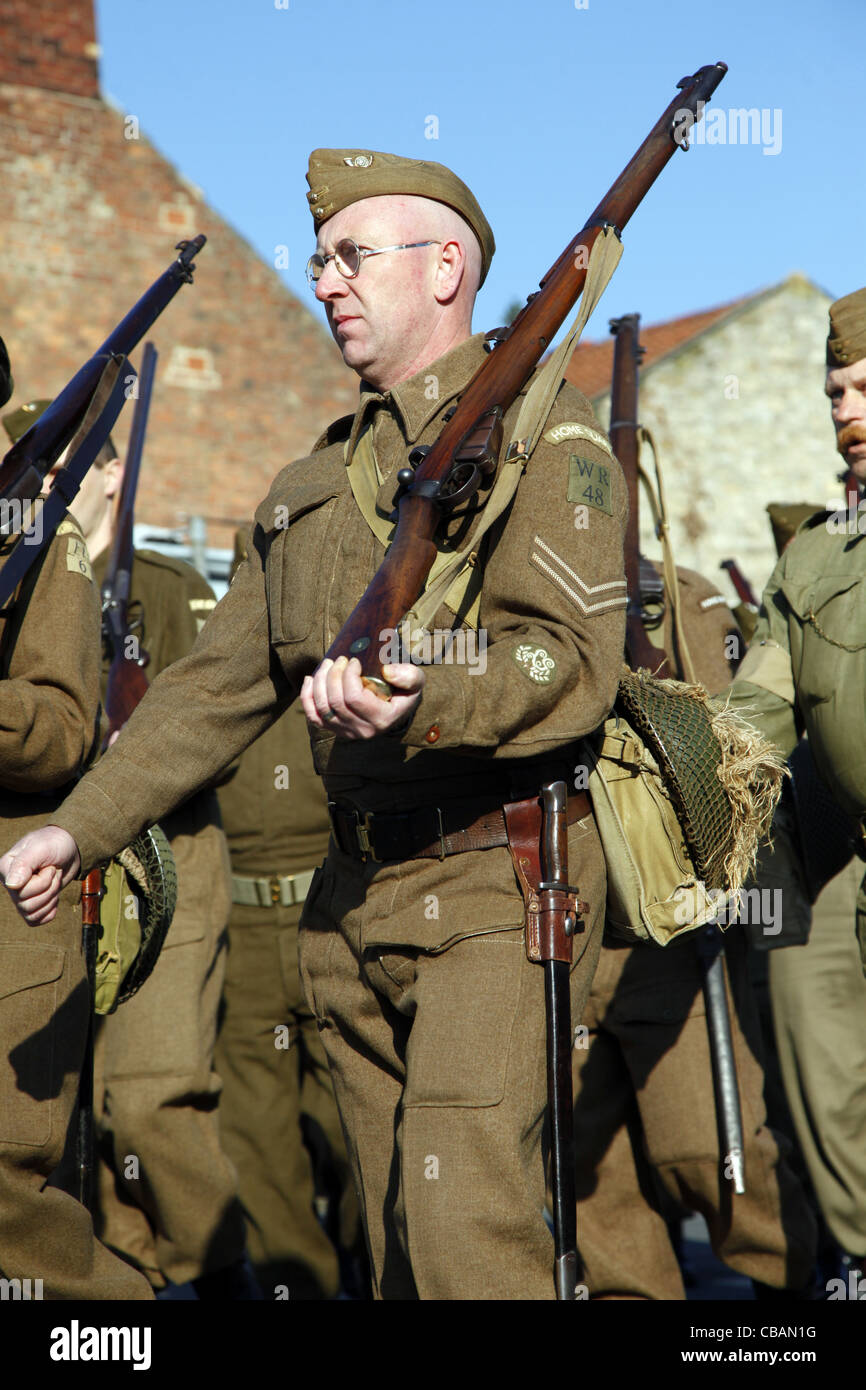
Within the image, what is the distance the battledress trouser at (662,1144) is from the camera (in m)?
5.00

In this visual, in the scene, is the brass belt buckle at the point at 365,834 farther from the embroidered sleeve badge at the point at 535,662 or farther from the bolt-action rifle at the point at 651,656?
the bolt-action rifle at the point at 651,656

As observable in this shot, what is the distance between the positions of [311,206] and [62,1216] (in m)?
2.40

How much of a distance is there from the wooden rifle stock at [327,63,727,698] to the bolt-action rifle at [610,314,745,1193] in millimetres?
978

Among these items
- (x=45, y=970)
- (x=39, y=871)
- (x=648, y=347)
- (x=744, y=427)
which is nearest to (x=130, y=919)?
(x=45, y=970)

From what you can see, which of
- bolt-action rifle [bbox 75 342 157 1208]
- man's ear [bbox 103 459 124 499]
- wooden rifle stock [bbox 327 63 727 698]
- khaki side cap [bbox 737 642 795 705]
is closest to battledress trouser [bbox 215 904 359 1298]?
bolt-action rifle [bbox 75 342 157 1208]

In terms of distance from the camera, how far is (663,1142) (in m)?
5.06

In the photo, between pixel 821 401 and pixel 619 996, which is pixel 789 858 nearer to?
pixel 619 996

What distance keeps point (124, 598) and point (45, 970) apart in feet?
7.76

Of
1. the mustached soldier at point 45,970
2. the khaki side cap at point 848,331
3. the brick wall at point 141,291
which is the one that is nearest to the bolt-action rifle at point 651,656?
the khaki side cap at point 848,331

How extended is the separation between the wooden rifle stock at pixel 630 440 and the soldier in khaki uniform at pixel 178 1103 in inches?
65.6

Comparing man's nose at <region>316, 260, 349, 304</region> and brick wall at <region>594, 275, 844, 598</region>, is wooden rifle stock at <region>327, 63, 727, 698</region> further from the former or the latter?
brick wall at <region>594, 275, 844, 598</region>
